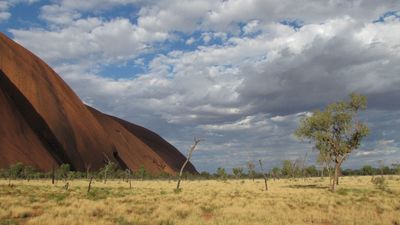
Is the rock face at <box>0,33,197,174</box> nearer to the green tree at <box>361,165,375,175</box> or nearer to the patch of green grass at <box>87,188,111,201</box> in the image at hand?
the patch of green grass at <box>87,188,111,201</box>

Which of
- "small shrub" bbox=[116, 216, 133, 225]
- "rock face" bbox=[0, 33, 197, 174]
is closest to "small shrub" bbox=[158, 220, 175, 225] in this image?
"small shrub" bbox=[116, 216, 133, 225]

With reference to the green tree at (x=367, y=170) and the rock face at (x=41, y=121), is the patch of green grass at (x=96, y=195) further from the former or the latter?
the green tree at (x=367, y=170)

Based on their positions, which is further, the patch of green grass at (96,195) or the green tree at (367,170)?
the green tree at (367,170)

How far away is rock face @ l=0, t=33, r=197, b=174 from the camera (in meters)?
99.0

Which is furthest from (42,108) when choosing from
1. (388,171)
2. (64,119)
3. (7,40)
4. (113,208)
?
(388,171)

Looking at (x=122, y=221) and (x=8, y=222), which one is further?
(x=122, y=221)

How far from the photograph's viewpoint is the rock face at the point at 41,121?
3898 inches

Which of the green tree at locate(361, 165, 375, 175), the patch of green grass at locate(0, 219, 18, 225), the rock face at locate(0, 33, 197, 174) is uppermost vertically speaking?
the rock face at locate(0, 33, 197, 174)

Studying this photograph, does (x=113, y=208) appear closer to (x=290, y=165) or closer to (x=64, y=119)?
(x=290, y=165)

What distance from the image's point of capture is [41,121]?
110938 millimetres

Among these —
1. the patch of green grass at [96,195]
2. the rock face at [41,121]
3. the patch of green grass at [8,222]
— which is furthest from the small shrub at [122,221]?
the rock face at [41,121]

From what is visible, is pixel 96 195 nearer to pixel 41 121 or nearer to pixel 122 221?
pixel 122 221

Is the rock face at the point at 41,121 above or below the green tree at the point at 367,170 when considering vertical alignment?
above

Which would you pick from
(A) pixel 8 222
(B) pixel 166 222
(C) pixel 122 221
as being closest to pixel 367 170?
(B) pixel 166 222
